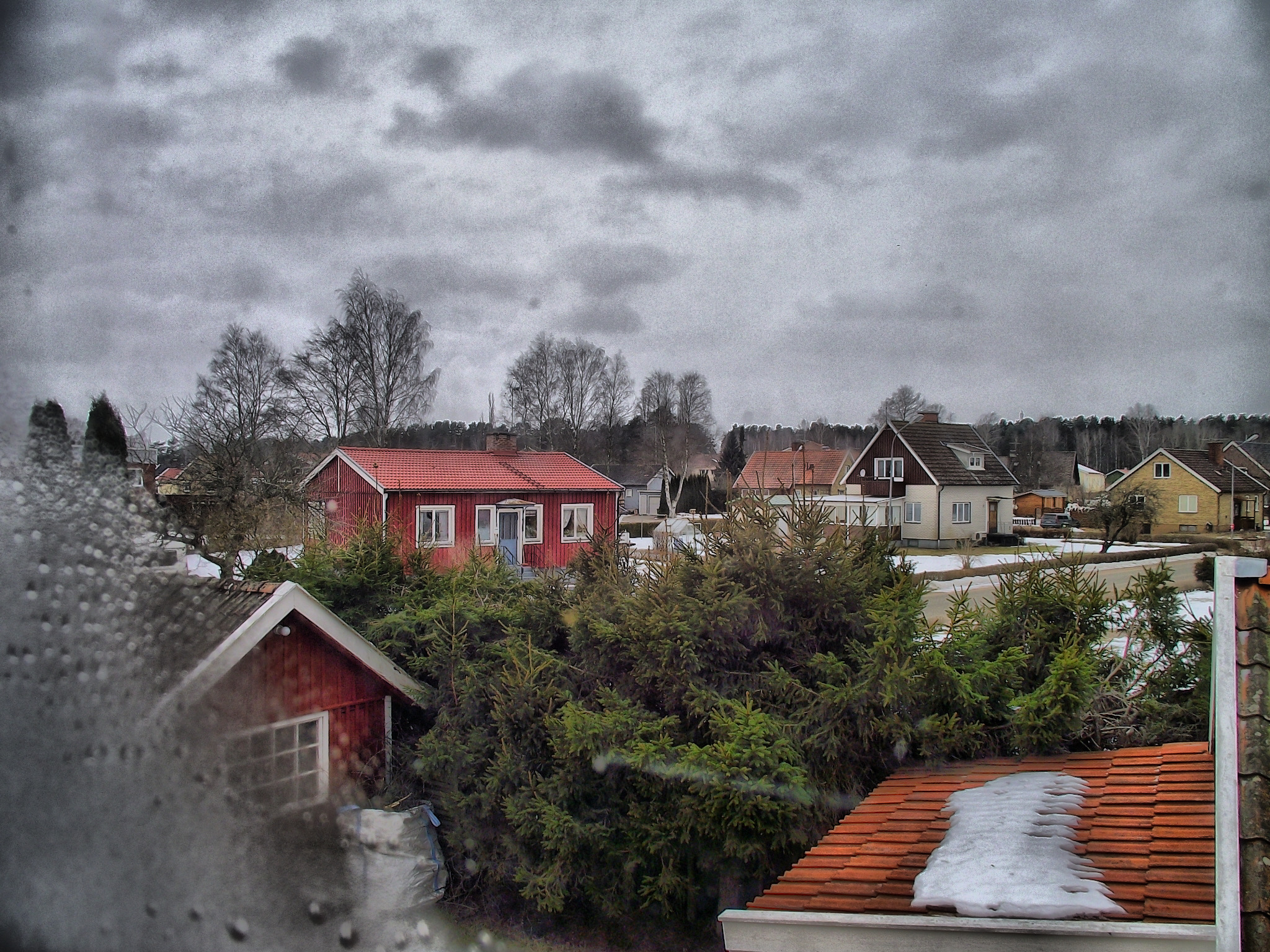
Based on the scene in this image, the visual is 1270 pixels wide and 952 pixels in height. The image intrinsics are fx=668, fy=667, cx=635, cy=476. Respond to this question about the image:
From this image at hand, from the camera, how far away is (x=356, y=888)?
240 cm

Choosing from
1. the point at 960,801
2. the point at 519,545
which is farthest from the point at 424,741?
the point at 519,545

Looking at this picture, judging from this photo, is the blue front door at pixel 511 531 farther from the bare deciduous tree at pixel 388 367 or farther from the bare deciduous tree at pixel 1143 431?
the bare deciduous tree at pixel 1143 431

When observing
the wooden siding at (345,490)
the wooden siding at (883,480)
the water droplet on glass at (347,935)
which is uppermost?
the wooden siding at (883,480)

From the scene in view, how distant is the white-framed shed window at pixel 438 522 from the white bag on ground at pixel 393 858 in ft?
23.9

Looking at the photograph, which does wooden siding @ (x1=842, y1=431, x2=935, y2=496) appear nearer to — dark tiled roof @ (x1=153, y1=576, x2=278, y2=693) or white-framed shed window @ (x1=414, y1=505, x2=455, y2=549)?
white-framed shed window @ (x1=414, y1=505, x2=455, y2=549)

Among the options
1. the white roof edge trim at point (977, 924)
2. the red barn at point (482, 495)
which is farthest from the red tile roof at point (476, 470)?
the white roof edge trim at point (977, 924)

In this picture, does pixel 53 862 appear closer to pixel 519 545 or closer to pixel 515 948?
pixel 515 948

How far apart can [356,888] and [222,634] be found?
1069 mm

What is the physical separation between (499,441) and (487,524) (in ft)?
6.03

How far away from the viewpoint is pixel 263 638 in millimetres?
2521

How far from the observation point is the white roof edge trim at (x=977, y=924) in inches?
48.3

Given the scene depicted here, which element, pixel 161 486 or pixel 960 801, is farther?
pixel 161 486

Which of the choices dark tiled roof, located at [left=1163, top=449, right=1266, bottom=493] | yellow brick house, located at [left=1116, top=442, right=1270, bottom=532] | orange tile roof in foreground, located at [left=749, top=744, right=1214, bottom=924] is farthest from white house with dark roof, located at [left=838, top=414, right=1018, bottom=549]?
orange tile roof in foreground, located at [left=749, top=744, right=1214, bottom=924]

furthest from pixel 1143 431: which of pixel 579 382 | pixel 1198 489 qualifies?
pixel 579 382
